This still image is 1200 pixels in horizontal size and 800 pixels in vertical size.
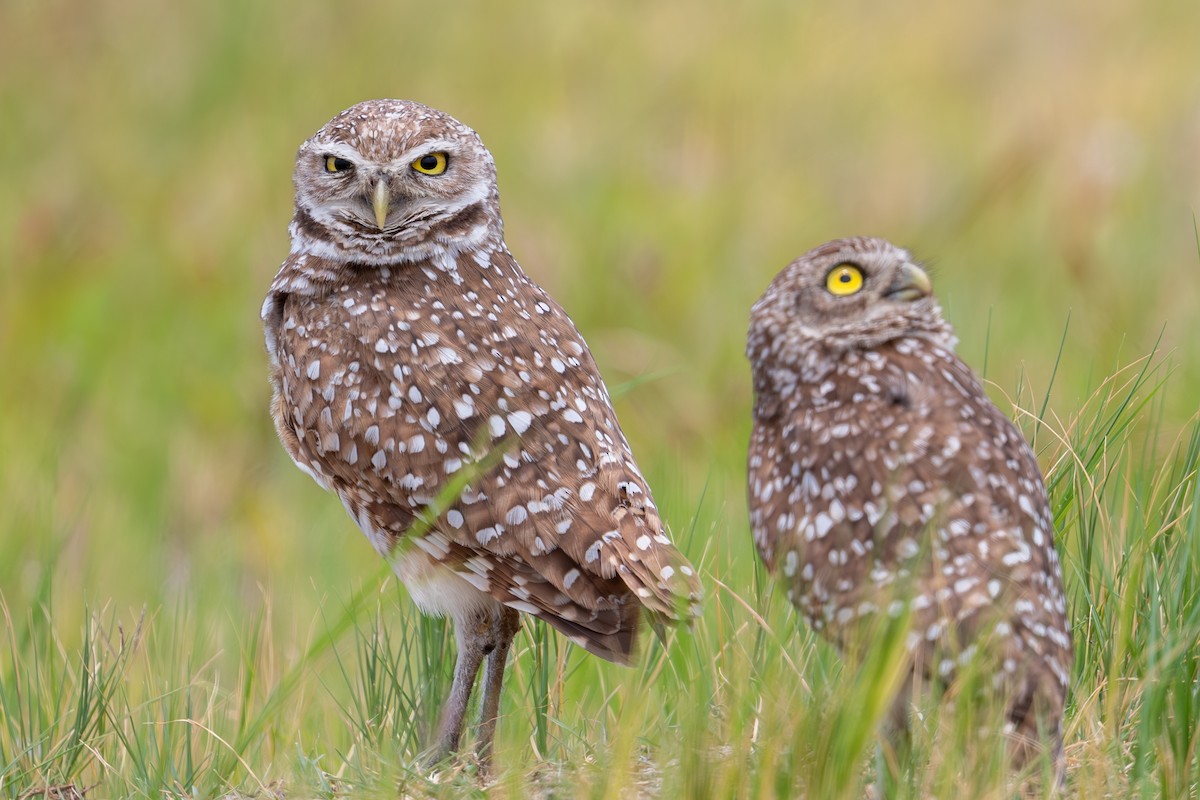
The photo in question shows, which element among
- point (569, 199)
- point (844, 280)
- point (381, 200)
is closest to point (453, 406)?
point (381, 200)

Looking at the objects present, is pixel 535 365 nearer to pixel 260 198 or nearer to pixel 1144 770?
pixel 1144 770

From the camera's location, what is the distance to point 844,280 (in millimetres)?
3492

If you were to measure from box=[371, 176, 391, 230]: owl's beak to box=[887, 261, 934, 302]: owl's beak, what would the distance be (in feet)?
4.83

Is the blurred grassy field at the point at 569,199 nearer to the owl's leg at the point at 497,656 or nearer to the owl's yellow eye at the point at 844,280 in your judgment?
the owl's leg at the point at 497,656

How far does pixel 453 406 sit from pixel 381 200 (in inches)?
24.0

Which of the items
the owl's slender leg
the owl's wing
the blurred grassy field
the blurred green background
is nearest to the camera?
the owl's wing

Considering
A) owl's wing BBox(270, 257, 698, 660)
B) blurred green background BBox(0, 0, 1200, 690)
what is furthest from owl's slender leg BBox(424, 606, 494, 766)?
blurred green background BBox(0, 0, 1200, 690)

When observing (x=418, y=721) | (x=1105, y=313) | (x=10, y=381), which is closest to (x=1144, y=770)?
(x=418, y=721)

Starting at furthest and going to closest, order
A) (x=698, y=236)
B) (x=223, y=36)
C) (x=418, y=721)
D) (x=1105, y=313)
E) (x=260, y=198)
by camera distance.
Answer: (x=223, y=36)
(x=260, y=198)
(x=698, y=236)
(x=1105, y=313)
(x=418, y=721)

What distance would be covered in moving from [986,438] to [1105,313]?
5.50 m

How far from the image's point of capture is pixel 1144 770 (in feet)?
10.3

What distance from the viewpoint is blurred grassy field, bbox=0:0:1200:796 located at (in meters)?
8.60

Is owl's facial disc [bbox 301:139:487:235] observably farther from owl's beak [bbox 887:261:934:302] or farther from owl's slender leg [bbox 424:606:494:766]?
owl's beak [bbox 887:261:934:302]

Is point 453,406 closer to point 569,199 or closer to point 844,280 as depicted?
point 844,280
